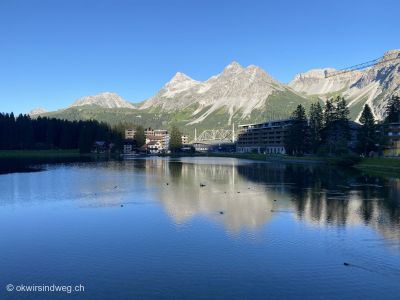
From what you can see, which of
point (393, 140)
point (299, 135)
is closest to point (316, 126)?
point (299, 135)

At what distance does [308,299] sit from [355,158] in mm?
115073

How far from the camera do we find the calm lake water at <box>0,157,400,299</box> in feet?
69.5

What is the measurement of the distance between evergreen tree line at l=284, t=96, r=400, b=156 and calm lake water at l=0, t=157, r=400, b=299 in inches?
3381

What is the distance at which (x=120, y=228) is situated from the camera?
116 ft

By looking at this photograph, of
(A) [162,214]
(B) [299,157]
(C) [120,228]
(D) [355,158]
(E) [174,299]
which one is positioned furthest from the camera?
(B) [299,157]

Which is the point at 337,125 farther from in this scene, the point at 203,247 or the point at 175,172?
the point at 203,247

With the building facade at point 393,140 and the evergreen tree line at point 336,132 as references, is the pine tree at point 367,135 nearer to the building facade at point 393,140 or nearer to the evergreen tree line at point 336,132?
the evergreen tree line at point 336,132

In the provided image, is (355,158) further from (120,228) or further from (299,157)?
(120,228)

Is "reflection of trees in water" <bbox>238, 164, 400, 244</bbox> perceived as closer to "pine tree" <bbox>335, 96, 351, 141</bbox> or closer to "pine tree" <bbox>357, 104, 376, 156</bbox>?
"pine tree" <bbox>357, 104, 376, 156</bbox>

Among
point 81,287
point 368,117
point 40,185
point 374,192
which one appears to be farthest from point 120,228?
point 368,117

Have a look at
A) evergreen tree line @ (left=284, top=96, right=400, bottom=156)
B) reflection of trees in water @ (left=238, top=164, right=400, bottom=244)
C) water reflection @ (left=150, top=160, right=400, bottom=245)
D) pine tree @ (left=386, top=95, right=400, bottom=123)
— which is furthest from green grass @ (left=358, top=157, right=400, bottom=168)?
pine tree @ (left=386, top=95, right=400, bottom=123)

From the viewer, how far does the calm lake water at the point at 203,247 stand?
21188 millimetres

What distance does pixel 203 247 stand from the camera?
28.9 meters

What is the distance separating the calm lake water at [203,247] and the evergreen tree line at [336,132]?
85.9 metres
